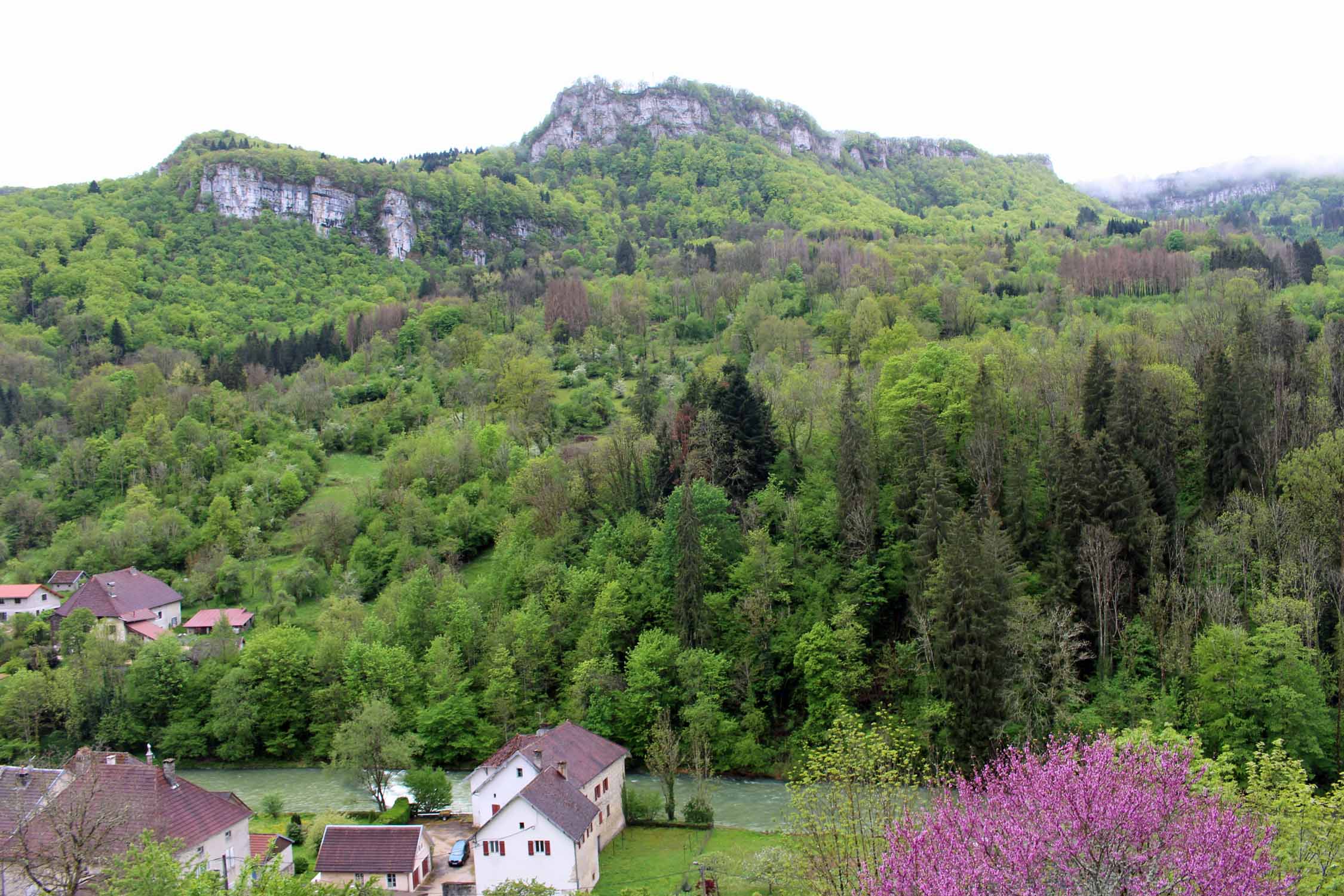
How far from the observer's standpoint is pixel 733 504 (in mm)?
52812

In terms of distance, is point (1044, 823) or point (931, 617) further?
point (931, 617)

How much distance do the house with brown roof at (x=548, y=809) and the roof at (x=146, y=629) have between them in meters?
38.2

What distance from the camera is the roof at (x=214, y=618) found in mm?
65250

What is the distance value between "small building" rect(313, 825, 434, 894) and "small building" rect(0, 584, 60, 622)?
49.0 meters

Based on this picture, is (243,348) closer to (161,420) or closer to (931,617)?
(161,420)

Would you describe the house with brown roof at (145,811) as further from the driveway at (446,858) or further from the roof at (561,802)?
the roof at (561,802)

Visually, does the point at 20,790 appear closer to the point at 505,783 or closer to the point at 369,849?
the point at 369,849

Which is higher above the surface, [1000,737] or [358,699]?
[1000,737]

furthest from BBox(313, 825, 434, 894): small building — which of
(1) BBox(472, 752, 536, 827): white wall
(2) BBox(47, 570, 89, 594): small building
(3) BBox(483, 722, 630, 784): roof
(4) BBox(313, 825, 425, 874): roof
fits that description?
(2) BBox(47, 570, 89, 594): small building

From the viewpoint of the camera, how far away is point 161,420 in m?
86.2

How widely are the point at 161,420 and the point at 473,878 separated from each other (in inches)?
2740

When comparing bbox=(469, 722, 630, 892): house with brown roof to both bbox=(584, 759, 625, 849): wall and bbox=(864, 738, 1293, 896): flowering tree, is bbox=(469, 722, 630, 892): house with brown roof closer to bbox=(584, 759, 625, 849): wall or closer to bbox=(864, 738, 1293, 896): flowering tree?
bbox=(584, 759, 625, 849): wall

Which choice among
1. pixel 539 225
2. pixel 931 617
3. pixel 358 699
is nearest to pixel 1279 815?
pixel 931 617

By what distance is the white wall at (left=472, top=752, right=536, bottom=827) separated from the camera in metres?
36.2
